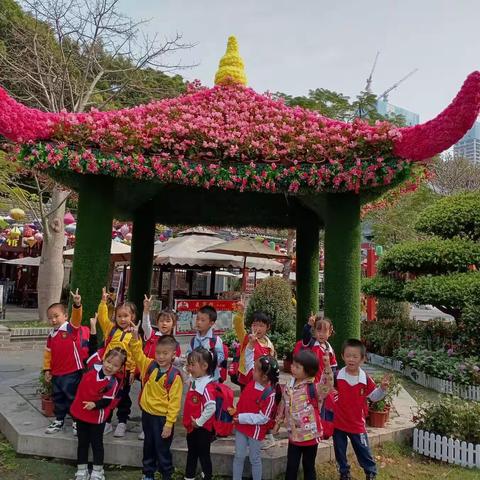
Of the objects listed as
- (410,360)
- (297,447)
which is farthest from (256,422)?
(410,360)

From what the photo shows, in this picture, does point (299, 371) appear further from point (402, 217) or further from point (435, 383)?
point (402, 217)

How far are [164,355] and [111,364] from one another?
0.52 m

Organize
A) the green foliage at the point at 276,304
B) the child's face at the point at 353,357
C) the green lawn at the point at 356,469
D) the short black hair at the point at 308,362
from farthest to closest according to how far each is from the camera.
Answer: the green foliage at the point at 276,304 → the green lawn at the point at 356,469 → the child's face at the point at 353,357 → the short black hair at the point at 308,362

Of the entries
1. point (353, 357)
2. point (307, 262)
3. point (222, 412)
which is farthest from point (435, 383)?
point (222, 412)

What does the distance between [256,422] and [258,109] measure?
4.01 metres

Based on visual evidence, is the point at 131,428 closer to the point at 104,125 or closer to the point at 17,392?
the point at 17,392

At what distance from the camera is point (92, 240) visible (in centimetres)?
589

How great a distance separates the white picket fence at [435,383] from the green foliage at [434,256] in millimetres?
2300

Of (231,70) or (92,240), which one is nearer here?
(92,240)

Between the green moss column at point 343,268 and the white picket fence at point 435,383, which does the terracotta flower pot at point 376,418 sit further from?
the white picket fence at point 435,383

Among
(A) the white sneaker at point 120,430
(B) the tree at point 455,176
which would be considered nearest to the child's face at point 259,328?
(A) the white sneaker at point 120,430

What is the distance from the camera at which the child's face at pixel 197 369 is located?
4121 mm

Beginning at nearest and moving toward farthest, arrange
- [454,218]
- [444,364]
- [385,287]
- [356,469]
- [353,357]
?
[353,357] → [356,469] → [444,364] → [454,218] → [385,287]

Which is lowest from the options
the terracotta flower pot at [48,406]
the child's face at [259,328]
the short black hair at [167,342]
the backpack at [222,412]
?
the terracotta flower pot at [48,406]
